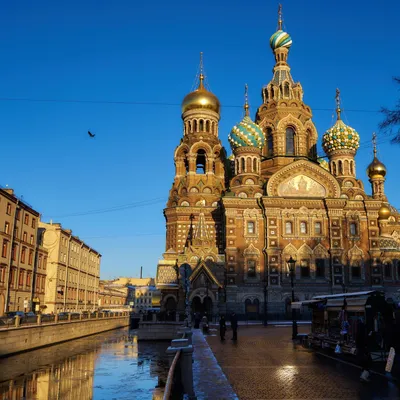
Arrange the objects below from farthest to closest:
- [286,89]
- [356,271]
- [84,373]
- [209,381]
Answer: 1. [286,89]
2. [356,271]
3. [84,373]
4. [209,381]

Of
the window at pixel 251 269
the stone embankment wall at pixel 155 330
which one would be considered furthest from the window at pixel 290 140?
the stone embankment wall at pixel 155 330

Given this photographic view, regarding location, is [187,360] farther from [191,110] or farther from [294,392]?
[191,110]

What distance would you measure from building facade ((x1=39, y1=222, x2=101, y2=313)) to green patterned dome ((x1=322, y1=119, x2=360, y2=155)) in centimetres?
3046

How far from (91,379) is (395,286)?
3547 centimetres

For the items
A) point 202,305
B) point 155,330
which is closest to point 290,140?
point 202,305

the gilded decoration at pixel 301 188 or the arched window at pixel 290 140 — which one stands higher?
the arched window at pixel 290 140

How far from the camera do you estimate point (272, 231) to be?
4638 centimetres

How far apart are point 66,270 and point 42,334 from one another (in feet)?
68.6

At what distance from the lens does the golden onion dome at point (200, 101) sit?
2281 inches

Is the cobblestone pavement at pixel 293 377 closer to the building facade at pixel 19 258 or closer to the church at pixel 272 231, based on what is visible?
the church at pixel 272 231

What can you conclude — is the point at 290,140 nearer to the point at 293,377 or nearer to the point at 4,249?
the point at 4,249

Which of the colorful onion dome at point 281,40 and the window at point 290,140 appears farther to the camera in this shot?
the colorful onion dome at point 281,40

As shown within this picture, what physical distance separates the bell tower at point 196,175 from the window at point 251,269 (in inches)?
188

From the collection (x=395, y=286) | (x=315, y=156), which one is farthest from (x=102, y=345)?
(x=315, y=156)
